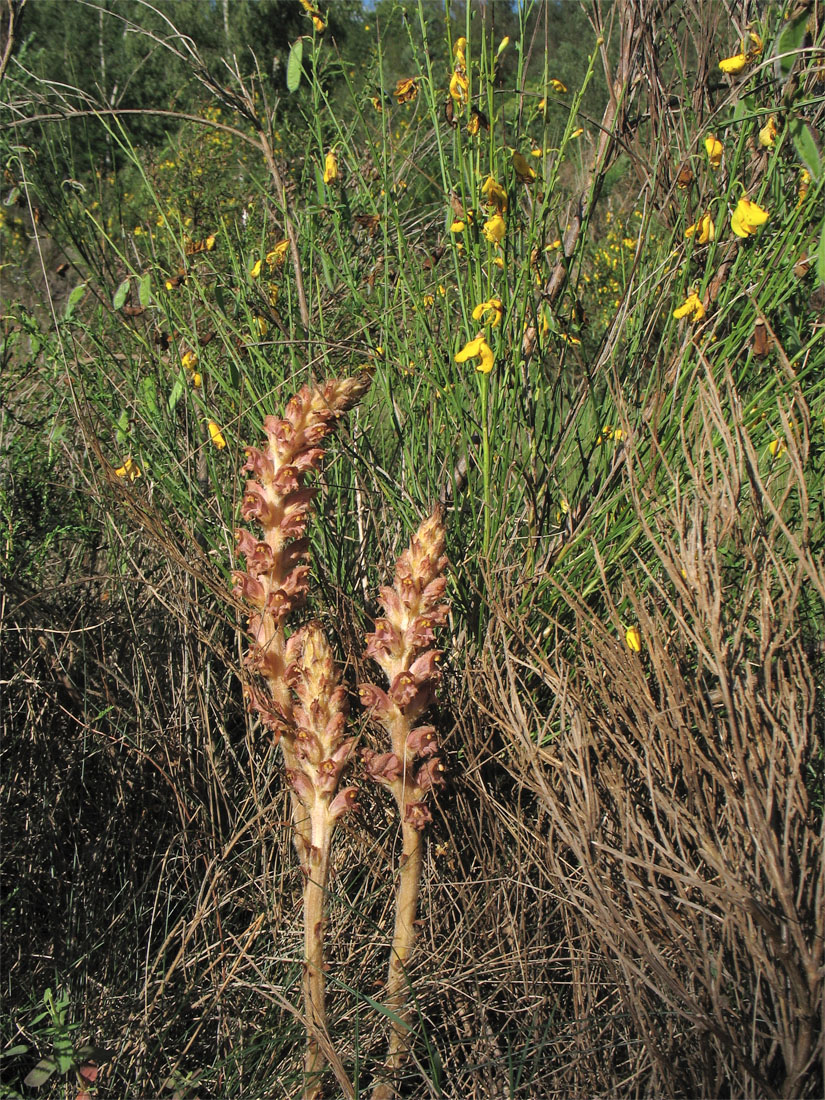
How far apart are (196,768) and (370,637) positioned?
73 centimetres

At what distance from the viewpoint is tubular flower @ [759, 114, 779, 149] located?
1645 mm

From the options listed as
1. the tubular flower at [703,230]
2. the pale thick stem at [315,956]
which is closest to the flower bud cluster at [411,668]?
the pale thick stem at [315,956]

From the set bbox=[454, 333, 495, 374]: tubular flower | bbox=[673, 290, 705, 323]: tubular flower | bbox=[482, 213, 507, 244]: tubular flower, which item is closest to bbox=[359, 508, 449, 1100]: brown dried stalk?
bbox=[454, 333, 495, 374]: tubular flower

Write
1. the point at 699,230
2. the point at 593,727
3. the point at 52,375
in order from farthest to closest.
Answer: the point at 52,375 → the point at 699,230 → the point at 593,727

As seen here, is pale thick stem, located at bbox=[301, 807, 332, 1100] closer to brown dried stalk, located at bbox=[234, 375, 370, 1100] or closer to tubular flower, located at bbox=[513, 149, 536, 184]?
brown dried stalk, located at bbox=[234, 375, 370, 1100]

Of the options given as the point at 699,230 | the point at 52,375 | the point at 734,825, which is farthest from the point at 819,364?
the point at 52,375

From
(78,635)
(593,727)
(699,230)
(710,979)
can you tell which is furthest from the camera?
(78,635)

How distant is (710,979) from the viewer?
1129 millimetres

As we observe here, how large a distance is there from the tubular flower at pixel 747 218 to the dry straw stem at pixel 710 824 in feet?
1.44

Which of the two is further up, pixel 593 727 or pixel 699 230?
pixel 699 230

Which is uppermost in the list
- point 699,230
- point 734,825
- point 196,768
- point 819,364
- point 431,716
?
point 699,230

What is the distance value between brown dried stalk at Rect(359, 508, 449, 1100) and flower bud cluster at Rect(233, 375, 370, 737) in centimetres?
16

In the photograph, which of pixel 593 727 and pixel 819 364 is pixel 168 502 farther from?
pixel 819 364

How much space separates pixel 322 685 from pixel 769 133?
1370mm
